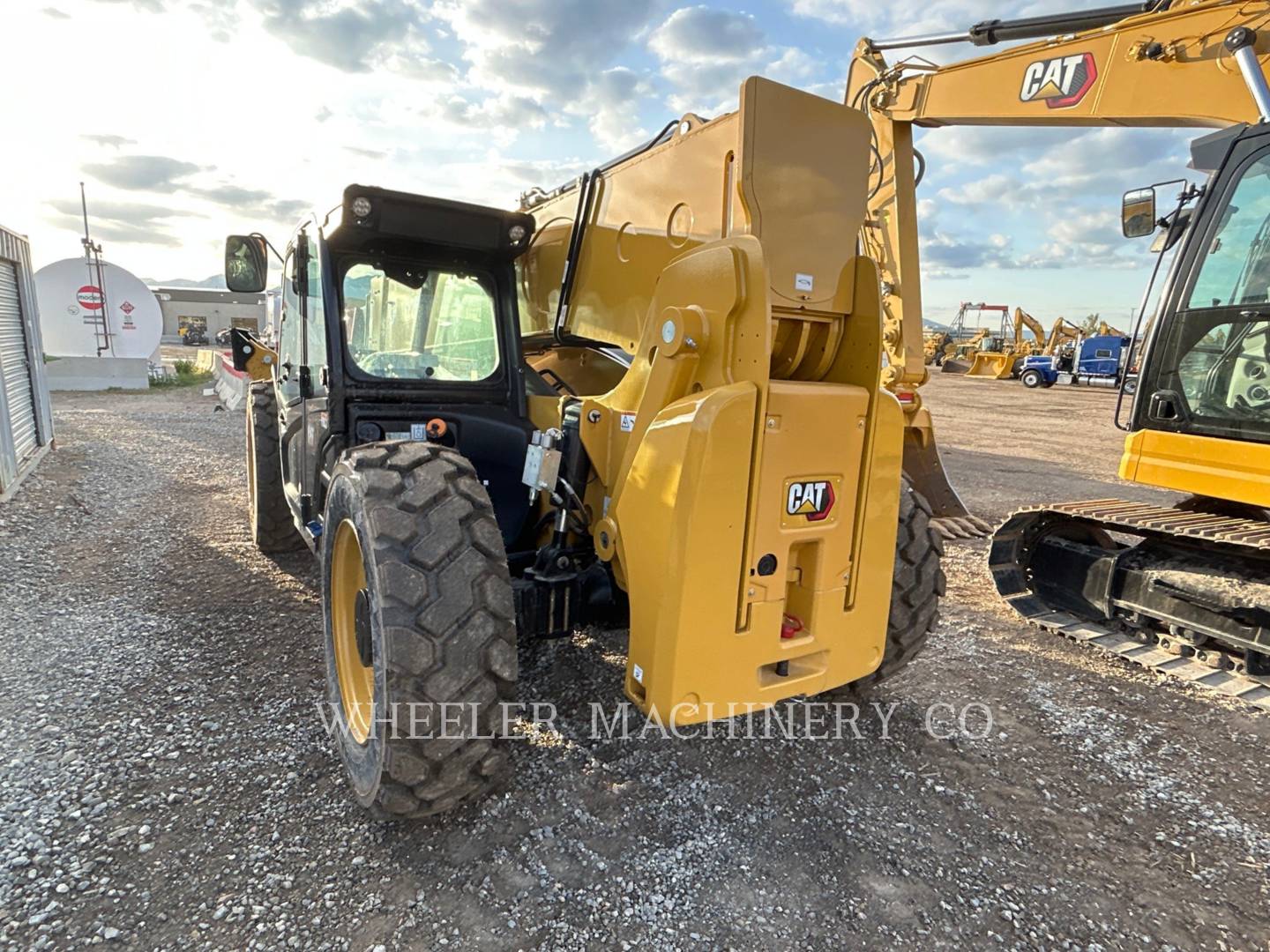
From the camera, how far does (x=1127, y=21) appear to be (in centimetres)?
437

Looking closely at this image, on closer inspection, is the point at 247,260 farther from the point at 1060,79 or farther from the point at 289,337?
the point at 1060,79

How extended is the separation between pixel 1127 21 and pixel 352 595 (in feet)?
18.0

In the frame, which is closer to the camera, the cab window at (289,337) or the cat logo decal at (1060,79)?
the cab window at (289,337)

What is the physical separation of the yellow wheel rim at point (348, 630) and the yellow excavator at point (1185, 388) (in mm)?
2921

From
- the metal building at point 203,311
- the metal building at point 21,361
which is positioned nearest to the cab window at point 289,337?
the metal building at point 21,361

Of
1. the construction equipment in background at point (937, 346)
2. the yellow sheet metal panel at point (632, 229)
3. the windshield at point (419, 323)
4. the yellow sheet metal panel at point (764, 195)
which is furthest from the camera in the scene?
the construction equipment in background at point (937, 346)

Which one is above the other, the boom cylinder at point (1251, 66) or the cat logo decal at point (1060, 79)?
the cat logo decal at point (1060, 79)

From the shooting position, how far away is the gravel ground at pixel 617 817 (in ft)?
7.11

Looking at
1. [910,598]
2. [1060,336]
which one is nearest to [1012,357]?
[1060,336]

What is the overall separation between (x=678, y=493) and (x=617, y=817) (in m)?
1.29

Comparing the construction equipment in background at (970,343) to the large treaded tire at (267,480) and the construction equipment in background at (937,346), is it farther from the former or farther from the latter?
the large treaded tire at (267,480)

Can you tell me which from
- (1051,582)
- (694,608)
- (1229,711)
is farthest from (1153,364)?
(694,608)

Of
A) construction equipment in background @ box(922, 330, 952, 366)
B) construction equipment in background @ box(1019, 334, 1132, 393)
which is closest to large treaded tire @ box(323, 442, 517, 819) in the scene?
construction equipment in background @ box(1019, 334, 1132, 393)

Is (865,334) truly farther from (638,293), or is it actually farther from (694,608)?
(694,608)
